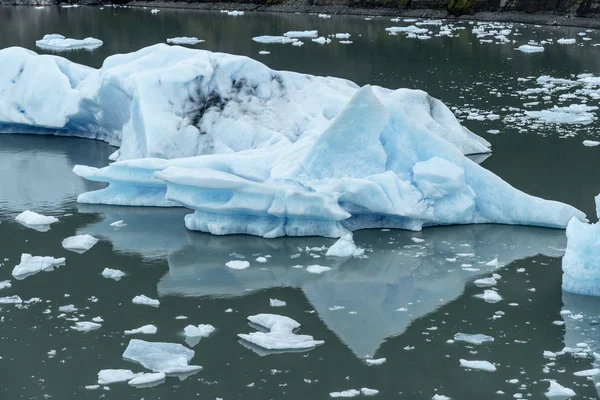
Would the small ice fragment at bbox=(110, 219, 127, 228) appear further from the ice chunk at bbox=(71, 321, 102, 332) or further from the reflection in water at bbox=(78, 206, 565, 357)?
the ice chunk at bbox=(71, 321, 102, 332)

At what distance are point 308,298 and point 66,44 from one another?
12829 mm

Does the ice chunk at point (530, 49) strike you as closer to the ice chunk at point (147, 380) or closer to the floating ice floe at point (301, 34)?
the floating ice floe at point (301, 34)

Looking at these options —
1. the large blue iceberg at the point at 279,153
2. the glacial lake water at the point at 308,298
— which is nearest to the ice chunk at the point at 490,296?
the glacial lake water at the point at 308,298

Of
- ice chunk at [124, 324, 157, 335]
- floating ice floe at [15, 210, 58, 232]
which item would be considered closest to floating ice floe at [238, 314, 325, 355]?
ice chunk at [124, 324, 157, 335]

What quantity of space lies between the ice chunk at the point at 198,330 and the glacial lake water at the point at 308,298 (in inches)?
1.8

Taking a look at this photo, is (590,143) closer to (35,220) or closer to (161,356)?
(35,220)

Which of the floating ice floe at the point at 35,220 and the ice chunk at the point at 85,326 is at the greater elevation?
the ice chunk at the point at 85,326

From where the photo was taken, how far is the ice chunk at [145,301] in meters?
5.48

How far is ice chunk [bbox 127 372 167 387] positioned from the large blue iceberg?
211cm

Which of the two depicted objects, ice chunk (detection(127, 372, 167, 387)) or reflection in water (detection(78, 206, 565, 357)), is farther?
reflection in water (detection(78, 206, 565, 357))

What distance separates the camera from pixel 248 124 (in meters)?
8.04

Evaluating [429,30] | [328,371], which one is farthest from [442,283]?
[429,30]

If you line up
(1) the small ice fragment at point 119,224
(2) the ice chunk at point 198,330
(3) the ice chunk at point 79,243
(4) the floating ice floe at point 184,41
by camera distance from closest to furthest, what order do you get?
1. (2) the ice chunk at point 198,330
2. (3) the ice chunk at point 79,243
3. (1) the small ice fragment at point 119,224
4. (4) the floating ice floe at point 184,41

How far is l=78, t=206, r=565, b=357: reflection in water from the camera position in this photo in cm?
538
